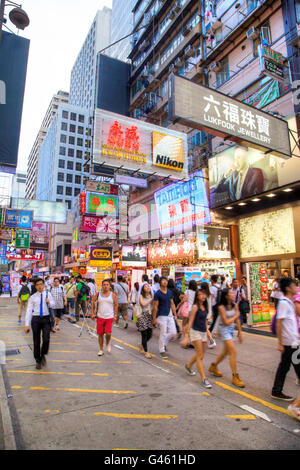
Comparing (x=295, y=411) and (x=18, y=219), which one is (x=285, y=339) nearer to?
(x=295, y=411)

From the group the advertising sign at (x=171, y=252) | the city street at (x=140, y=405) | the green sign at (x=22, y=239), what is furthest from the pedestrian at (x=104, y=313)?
the green sign at (x=22, y=239)

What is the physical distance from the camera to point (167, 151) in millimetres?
13570

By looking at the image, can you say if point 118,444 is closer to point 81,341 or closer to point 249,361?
point 249,361

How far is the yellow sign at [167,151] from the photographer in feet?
43.1

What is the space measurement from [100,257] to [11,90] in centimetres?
1392

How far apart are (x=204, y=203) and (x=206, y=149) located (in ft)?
17.3

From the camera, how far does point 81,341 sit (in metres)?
8.87

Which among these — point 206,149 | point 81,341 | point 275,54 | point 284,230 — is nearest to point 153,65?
point 206,149

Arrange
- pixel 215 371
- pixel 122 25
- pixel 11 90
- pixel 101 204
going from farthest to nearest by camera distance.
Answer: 1. pixel 122 25
2. pixel 101 204
3. pixel 11 90
4. pixel 215 371

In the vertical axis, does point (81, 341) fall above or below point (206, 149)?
below

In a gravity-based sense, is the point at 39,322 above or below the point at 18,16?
below

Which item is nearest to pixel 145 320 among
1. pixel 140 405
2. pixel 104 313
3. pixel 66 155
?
pixel 104 313

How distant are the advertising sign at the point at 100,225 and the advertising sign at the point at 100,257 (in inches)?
148

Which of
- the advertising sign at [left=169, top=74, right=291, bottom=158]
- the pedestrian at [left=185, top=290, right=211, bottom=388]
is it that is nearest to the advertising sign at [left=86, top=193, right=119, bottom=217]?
the advertising sign at [left=169, top=74, right=291, bottom=158]
